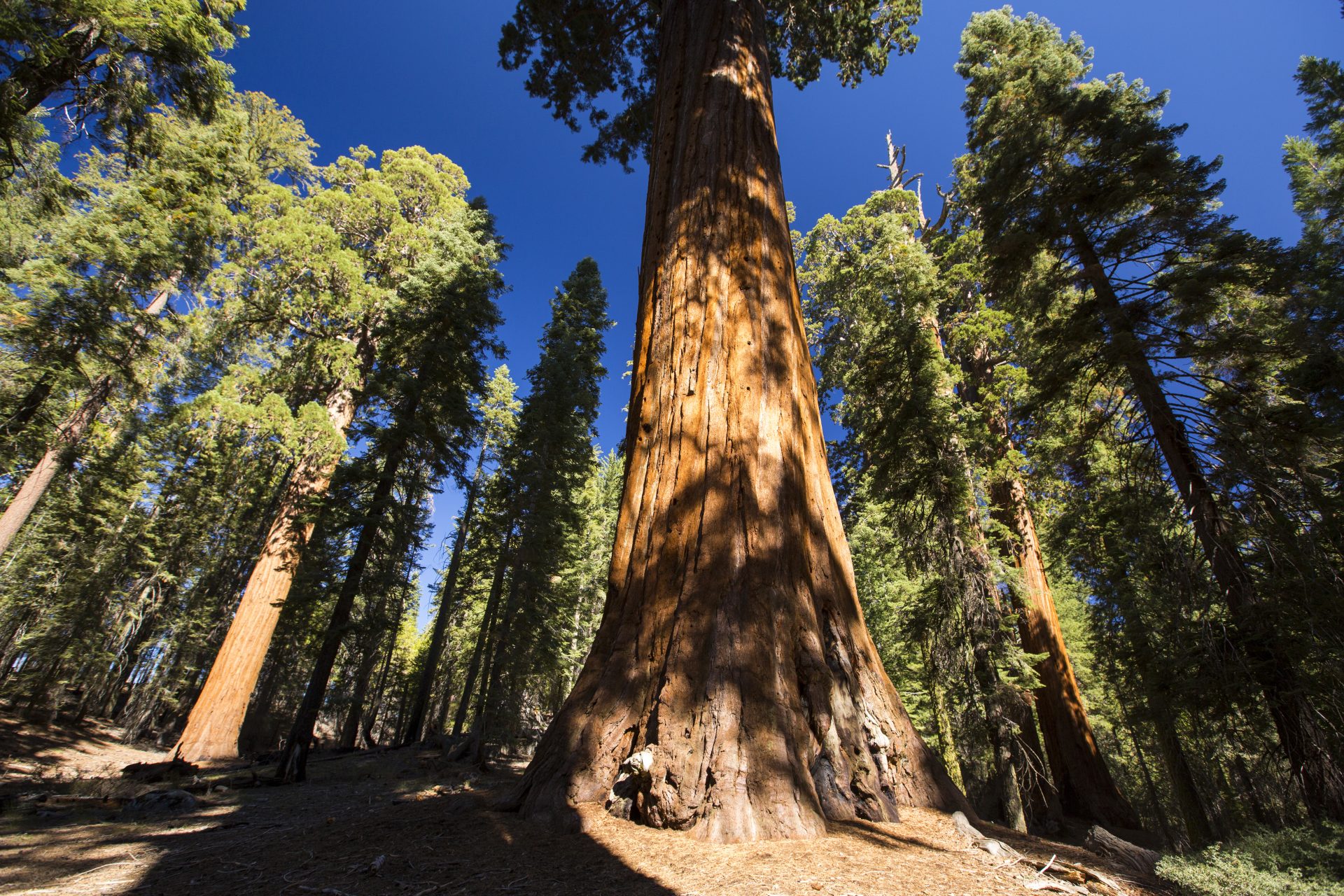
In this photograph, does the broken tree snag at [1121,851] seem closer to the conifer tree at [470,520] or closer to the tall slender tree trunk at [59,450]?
the conifer tree at [470,520]

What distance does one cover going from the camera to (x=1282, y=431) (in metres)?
6.20

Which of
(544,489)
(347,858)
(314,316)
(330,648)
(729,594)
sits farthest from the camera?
(544,489)

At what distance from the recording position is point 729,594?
2.84 meters

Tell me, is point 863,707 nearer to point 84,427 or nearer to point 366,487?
point 366,487

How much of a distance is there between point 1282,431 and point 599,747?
8860mm

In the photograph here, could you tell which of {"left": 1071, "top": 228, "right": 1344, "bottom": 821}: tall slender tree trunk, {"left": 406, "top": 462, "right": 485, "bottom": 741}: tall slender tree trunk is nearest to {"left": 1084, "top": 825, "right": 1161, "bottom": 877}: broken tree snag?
{"left": 1071, "top": 228, "right": 1344, "bottom": 821}: tall slender tree trunk

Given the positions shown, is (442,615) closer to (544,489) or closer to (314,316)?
(544,489)

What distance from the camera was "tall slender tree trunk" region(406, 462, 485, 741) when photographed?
1499cm

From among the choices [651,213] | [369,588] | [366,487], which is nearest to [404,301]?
[366,487]

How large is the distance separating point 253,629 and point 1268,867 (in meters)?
14.0

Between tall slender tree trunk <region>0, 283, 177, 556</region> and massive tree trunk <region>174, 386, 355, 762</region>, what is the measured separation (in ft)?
17.9

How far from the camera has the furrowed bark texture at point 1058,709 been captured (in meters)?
7.50

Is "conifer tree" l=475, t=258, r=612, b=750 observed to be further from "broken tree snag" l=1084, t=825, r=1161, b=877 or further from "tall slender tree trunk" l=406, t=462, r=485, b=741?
"broken tree snag" l=1084, t=825, r=1161, b=877

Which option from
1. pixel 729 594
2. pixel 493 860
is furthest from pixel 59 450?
pixel 729 594
